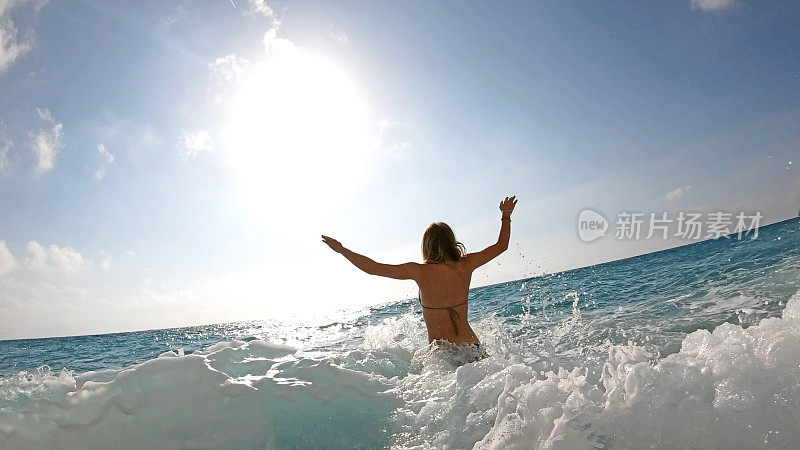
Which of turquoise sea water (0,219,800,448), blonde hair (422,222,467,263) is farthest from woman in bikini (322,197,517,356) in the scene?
turquoise sea water (0,219,800,448)

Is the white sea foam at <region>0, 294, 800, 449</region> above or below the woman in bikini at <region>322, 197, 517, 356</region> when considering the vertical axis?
below

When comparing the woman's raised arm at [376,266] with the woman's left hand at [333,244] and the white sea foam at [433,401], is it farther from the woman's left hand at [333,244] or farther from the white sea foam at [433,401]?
the white sea foam at [433,401]

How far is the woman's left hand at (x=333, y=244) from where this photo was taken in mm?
4742

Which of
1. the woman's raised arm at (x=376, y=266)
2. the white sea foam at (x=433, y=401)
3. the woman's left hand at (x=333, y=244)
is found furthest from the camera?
the woman's left hand at (x=333, y=244)

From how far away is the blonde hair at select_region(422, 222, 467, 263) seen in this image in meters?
4.91

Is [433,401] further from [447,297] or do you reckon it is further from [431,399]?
[447,297]

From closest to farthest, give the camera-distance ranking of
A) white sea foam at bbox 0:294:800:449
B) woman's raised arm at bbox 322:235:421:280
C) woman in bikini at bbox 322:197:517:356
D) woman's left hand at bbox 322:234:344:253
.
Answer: white sea foam at bbox 0:294:800:449, woman's raised arm at bbox 322:235:421:280, woman's left hand at bbox 322:234:344:253, woman in bikini at bbox 322:197:517:356

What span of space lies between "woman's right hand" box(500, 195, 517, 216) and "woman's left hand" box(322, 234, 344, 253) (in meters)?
2.22

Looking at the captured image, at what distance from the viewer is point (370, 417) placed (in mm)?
3406

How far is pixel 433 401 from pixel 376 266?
166 centimetres

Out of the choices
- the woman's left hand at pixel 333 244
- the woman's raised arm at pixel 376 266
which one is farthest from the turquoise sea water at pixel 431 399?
the woman's left hand at pixel 333 244

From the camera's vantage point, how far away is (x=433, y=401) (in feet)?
11.1

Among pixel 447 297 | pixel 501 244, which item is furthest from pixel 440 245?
pixel 501 244

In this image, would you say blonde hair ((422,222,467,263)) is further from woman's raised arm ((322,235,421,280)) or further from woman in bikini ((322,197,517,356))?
woman's raised arm ((322,235,421,280))
